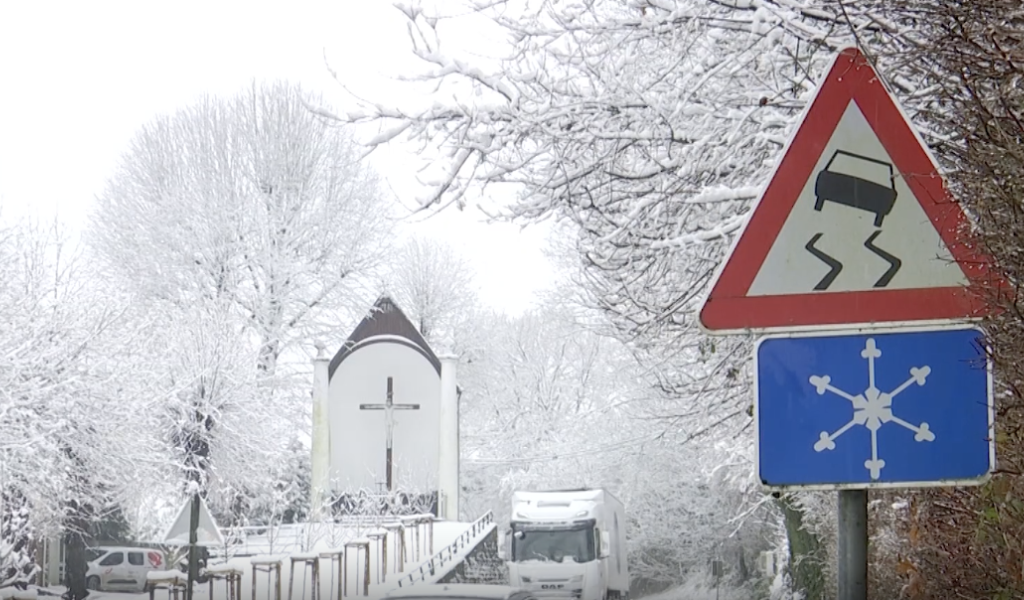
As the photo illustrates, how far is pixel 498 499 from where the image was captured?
151ft

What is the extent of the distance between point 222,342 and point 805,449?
31160 millimetres

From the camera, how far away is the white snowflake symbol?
2525 millimetres

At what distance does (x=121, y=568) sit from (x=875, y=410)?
28.7 m

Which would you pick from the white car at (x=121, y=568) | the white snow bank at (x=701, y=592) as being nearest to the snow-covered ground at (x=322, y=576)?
the white car at (x=121, y=568)

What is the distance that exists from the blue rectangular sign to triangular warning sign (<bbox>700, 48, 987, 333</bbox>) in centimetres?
5

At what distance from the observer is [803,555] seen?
15.2 metres

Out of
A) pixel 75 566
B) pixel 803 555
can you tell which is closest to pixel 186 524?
pixel 803 555

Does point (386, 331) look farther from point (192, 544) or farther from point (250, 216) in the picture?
point (192, 544)

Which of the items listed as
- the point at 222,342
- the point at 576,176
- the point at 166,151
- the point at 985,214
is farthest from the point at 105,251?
the point at 985,214

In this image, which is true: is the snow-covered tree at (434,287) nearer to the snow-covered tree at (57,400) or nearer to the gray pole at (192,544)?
the snow-covered tree at (57,400)

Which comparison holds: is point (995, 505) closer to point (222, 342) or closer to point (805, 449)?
point (805, 449)

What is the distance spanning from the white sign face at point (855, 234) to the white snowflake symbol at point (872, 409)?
0.15 meters

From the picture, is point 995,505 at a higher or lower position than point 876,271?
lower

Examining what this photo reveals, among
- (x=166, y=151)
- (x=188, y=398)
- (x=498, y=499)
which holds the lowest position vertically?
(x=498, y=499)
